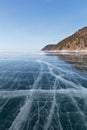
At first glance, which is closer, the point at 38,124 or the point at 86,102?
the point at 38,124

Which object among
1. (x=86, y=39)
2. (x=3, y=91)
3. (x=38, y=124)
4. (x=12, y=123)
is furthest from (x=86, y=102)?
(x=86, y=39)

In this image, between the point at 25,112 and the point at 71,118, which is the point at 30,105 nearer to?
the point at 25,112

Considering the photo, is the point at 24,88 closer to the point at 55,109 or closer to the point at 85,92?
the point at 85,92

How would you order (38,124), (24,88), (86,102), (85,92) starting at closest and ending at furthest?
(38,124), (86,102), (85,92), (24,88)

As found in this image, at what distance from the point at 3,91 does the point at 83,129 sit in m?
5.63

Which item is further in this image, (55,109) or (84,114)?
(55,109)

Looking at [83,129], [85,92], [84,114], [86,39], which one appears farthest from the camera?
[86,39]

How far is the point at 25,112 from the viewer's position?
7.69 metres

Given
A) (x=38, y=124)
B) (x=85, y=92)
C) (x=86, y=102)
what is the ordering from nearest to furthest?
(x=38, y=124), (x=86, y=102), (x=85, y=92)

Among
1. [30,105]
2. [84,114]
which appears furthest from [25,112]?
[84,114]

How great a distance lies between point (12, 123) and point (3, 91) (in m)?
4.34

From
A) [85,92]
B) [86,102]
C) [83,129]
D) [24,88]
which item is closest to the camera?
[83,129]

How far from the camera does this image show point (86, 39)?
15762 cm

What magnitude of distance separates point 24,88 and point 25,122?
195 inches
